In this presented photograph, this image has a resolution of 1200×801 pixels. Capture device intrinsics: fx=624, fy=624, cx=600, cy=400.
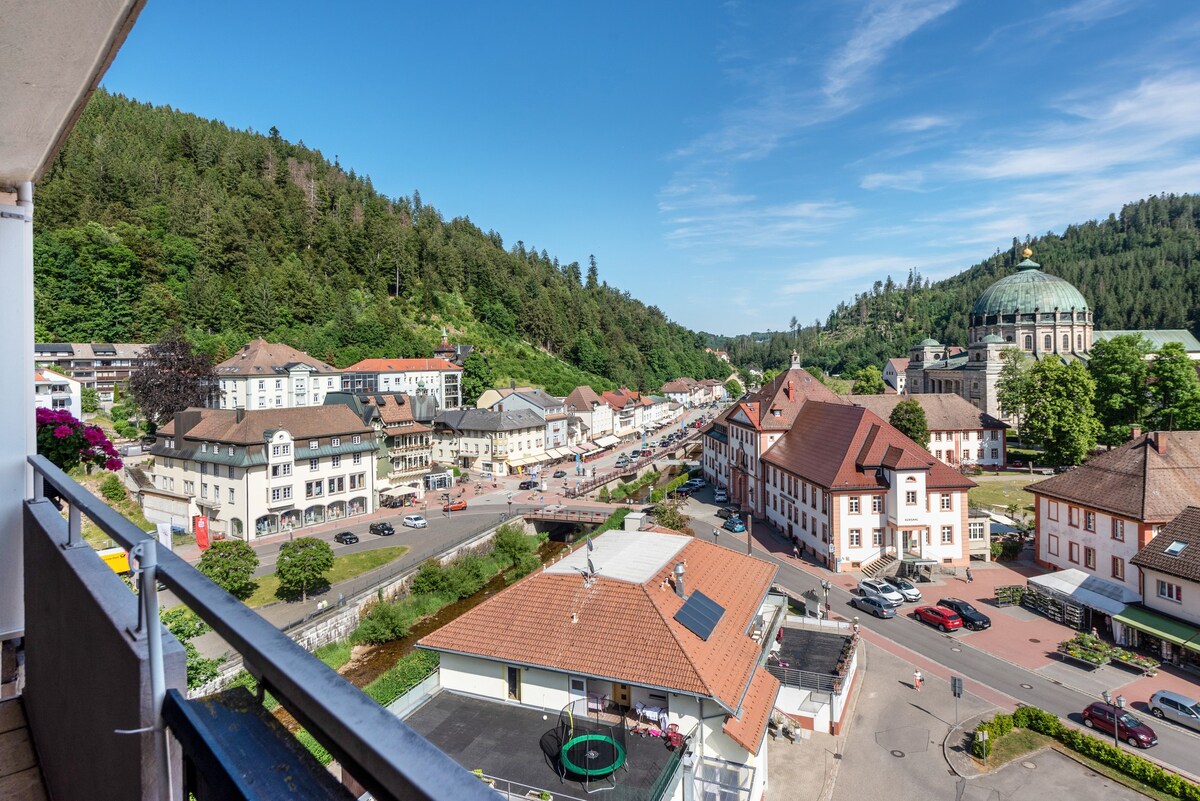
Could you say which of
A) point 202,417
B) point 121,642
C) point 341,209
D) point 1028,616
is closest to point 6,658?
point 121,642

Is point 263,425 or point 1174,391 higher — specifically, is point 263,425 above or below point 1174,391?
below

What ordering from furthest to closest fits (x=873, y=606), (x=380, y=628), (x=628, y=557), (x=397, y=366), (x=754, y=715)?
(x=397, y=366) → (x=873, y=606) → (x=380, y=628) → (x=628, y=557) → (x=754, y=715)

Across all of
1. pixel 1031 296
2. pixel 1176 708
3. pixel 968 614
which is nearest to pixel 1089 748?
pixel 1176 708

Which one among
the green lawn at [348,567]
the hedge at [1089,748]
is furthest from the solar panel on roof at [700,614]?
the green lawn at [348,567]

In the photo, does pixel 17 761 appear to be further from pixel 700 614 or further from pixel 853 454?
pixel 853 454

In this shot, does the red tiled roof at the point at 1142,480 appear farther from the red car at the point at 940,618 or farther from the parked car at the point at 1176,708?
the parked car at the point at 1176,708

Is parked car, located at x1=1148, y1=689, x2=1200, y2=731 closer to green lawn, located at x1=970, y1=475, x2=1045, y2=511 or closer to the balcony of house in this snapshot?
the balcony of house
